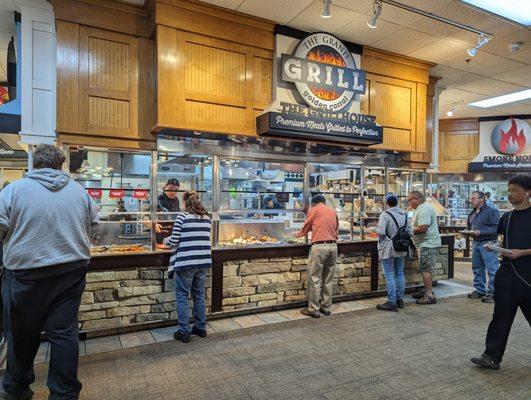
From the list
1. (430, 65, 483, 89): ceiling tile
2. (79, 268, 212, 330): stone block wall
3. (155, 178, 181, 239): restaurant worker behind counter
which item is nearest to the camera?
(79, 268, 212, 330): stone block wall

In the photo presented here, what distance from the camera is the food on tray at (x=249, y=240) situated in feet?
14.8

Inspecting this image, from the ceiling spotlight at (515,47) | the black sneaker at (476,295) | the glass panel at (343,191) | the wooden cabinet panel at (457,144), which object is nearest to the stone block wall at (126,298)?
the glass panel at (343,191)

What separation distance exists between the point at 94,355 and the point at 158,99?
7.99 feet

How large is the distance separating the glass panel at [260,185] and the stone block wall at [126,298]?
113 centimetres

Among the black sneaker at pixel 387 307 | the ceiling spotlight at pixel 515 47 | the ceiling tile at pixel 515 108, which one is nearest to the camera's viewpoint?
the black sneaker at pixel 387 307

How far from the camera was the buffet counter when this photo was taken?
12.2 ft

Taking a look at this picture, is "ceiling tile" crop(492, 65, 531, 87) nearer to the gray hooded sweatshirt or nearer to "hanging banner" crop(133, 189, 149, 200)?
"hanging banner" crop(133, 189, 149, 200)

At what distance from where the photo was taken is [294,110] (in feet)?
13.9

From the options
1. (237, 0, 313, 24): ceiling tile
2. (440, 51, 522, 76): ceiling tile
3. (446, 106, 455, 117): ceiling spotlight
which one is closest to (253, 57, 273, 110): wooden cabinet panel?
(237, 0, 313, 24): ceiling tile

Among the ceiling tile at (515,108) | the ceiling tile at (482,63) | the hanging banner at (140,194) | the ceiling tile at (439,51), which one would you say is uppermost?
the ceiling tile at (439,51)

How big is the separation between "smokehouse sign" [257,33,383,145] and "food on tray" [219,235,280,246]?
1329 mm

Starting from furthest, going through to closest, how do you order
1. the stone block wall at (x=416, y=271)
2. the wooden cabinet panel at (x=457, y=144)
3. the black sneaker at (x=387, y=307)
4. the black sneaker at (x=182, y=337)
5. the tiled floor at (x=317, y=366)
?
the wooden cabinet panel at (x=457, y=144) < the stone block wall at (x=416, y=271) < the black sneaker at (x=387, y=307) < the black sneaker at (x=182, y=337) < the tiled floor at (x=317, y=366)

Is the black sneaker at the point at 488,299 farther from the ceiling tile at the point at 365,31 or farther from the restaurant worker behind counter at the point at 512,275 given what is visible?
the ceiling tile at the point at 365,31

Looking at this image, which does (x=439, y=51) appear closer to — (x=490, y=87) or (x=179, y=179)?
(x=490, y=87)
